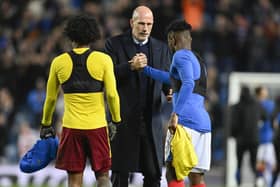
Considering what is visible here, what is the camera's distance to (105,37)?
22.1 meters

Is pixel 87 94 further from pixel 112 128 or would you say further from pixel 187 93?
pixel 187 93

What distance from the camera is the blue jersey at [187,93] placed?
10.2 meters

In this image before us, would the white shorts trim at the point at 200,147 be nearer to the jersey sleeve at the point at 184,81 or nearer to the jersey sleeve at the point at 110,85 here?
the jersey sleeve at the point at 184,81

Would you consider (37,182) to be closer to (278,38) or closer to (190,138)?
(278,38)

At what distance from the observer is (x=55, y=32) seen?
73.9 feet

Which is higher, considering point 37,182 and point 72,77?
point 72,77

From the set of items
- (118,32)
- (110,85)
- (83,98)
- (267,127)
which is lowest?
(267,127)

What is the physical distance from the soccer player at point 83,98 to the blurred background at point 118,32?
33.8 ft

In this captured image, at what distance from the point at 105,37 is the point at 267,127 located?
4738mm

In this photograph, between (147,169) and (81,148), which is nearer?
(81,148)

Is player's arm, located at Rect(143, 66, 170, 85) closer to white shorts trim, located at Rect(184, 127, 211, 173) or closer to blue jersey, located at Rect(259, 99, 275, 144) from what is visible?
white shorts trim, located at Rect(184, 127, 211, 173)

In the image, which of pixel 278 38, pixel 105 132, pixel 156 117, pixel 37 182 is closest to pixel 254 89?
pixel 278 38

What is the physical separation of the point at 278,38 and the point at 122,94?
12315mm

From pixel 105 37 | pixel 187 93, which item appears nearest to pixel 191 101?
pixel 187 93
